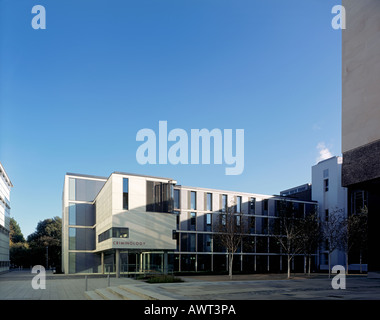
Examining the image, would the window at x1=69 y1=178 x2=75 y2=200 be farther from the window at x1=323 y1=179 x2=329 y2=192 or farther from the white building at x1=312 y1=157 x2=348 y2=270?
the window at x1=323 y1=179 x2=329 y2=192

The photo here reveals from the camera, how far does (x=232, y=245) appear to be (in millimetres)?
40469

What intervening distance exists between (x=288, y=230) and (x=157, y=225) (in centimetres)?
1676

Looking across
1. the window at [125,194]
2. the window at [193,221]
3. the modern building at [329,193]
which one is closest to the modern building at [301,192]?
the modern building at [329,193]

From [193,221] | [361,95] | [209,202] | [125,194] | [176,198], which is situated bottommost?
[193,221]

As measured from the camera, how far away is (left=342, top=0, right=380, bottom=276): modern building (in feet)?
29.0

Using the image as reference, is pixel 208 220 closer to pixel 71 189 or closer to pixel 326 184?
pixel 71 189

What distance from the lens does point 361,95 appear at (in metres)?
9.14

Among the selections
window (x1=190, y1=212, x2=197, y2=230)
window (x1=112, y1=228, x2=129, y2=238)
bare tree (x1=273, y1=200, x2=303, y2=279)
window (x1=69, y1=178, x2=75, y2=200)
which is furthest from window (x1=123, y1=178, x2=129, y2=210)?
window (x1=69, y1=178, x2=75, y2=200)

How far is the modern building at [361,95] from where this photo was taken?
348 inches

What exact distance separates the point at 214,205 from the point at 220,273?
11.4 meters

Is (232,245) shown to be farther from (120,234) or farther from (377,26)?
(377,26)

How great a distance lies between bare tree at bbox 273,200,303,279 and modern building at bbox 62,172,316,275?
1776mm

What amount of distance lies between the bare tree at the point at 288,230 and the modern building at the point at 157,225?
178 cm

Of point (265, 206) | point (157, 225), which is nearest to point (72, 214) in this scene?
point (157, 225)
